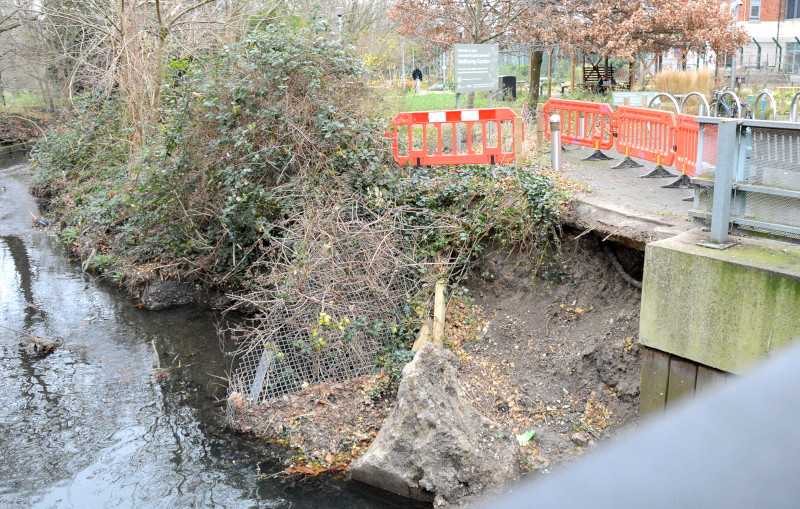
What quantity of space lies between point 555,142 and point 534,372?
14.9 feet

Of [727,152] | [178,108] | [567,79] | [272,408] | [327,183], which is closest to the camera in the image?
[727,152]

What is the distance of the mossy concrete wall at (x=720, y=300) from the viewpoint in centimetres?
573

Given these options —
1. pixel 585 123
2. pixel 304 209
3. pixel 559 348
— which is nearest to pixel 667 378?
pixel 559 348

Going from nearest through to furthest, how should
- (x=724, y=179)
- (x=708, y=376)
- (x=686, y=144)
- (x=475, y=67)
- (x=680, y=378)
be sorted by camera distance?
(x=708, y=376), (x=724, y=179), (x=680, y=378), (x=686, y=144), (x=475, y=67)

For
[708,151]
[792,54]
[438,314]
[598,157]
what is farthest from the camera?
[792,54]

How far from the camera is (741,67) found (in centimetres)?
3959

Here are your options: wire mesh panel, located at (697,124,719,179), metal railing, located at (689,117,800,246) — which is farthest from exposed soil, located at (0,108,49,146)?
metal railing, located at (689,117,800,246)

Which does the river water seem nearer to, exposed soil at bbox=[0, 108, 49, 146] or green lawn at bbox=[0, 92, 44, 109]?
exposed soil at bbox=[0, 108, 49, 146]

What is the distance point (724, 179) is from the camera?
6.38 metres

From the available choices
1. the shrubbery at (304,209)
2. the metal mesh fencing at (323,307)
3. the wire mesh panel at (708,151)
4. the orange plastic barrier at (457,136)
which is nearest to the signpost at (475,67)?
the orange plastic barrier at (457,136)

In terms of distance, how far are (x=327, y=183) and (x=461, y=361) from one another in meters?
3.27

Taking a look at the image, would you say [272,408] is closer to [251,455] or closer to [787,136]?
[251,455]

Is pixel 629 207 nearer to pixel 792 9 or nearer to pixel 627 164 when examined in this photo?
pixel 627 164

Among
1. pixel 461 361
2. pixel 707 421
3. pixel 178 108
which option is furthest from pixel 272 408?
pixel 707 421
